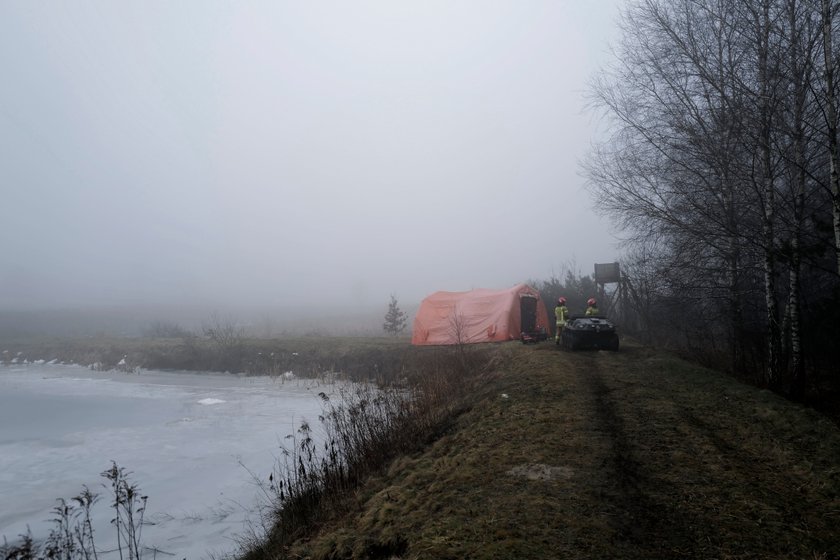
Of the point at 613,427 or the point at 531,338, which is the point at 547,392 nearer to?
the point at 613,427

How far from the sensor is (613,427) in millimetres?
7133

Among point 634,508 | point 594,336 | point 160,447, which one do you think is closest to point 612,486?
point 634,508

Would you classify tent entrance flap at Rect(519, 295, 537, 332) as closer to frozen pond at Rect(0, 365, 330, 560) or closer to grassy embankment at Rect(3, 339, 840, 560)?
frozen pond at Rect(0, 365, 330, 560)

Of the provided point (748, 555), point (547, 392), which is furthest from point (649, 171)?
point (748, 555)

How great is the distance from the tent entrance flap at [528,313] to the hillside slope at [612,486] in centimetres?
1501

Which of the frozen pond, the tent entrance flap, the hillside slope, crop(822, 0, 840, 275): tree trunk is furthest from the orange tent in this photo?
crop(822, 0, 840, 275): tree trunk

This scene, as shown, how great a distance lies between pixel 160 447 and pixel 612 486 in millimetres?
11817

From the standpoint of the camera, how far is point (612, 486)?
5.02 metres

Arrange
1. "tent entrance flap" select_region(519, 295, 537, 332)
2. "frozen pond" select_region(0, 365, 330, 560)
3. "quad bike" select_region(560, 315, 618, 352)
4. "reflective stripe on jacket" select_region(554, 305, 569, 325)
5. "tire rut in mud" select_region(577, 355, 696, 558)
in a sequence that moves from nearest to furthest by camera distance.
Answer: "tire rut in mud" select_region(577, 355, 696, 558), "frozen pond" select_region(0, 365, 330, 560), "quad bike" select_region(560, 315, 618, 352), "reflective stripe on jacket" select_region(554, 305, 569, 325), "tent entrance flap" select_region(519, 295, 537, 332)

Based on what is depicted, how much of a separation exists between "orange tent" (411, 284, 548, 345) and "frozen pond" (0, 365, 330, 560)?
661cm

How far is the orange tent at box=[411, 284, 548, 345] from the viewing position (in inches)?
890

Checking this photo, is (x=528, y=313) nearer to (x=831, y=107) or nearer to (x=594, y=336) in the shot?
(x=594, y=336)

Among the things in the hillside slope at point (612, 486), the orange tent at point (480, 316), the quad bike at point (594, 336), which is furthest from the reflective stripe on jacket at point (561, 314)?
the hillside slope at point (612, 486)

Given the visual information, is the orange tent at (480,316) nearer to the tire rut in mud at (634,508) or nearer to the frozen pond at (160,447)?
the frozen pond at (160,447)
